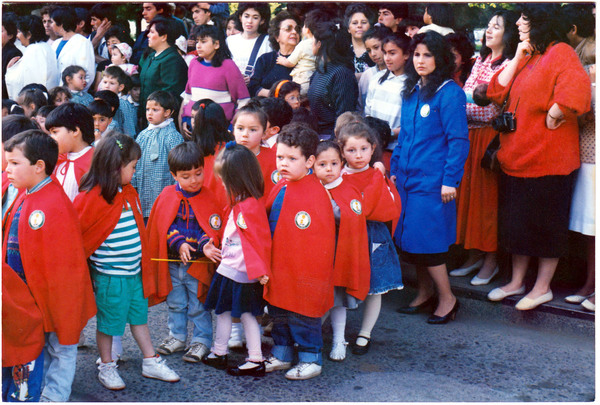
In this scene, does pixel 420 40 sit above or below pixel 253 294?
above

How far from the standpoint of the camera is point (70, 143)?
13.4 feet

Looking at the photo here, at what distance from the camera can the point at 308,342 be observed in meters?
3.89

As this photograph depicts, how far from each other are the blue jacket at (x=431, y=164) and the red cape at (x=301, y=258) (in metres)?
0.97

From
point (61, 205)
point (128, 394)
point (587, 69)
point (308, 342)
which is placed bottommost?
point (128, 394)

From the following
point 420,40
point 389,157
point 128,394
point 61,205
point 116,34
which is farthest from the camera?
point 116,34

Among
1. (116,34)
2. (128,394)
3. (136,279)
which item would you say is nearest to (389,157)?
(136,279)

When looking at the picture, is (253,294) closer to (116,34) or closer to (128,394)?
(128,394)

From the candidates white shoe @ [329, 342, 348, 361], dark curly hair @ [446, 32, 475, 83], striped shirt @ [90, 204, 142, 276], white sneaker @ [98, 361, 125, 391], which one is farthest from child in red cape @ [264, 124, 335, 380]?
dark curly hair @ [446, 32, 475, 83]

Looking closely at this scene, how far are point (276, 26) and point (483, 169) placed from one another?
2392 mm

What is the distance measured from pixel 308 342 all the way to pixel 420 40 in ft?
6.68

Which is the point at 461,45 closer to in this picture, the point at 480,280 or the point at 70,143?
the point at 480,280

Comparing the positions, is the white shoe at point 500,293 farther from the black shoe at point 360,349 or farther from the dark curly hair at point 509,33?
the dark curly hair at point 509,33

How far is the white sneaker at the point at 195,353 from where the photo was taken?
4074 mm

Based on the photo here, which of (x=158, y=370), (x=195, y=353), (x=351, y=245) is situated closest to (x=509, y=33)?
(x=351, y=245)
